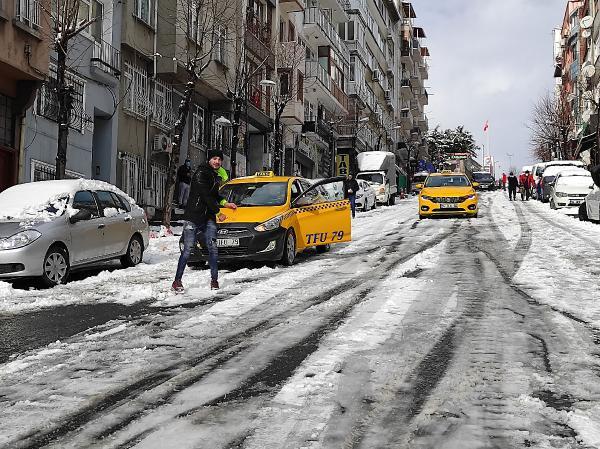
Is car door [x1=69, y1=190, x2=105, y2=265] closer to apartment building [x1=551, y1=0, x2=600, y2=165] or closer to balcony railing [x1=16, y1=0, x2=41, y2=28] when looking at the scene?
balcony railing [x1=16, y1=0, x2=41, y2=28]

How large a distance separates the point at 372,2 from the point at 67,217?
62.5 m

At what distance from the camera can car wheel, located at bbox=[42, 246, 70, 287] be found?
9867 mm

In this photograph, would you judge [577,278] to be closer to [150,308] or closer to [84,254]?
[150,308]

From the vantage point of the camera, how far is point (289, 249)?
12328 millimetres

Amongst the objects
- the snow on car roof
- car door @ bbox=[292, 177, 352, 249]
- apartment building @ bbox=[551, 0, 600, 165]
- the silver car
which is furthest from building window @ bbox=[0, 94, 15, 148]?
apartment building @ bbox=[551, 0, 600, 165]

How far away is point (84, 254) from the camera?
10891 millimetres

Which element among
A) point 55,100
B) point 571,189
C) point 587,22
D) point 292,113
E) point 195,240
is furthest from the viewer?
point 587,22

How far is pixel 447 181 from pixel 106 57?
41.0 ft

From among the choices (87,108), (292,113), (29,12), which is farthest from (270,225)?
(292,113)

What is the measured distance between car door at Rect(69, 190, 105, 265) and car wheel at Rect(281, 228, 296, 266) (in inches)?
120

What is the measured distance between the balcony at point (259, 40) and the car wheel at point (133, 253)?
1904 centimetres

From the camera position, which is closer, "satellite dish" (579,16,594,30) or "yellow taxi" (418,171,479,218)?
"yellow taxi" (418,171,479,218)

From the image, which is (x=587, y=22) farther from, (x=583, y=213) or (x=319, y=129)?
(x=583, y=213)

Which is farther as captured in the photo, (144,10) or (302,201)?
(144,10)
